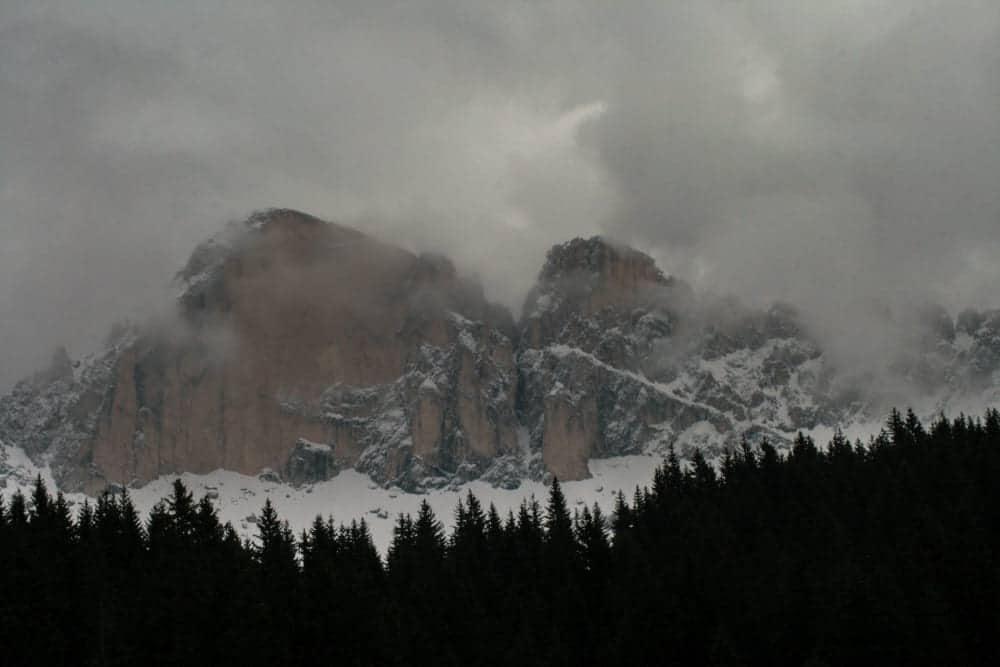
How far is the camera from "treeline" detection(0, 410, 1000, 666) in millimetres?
81688

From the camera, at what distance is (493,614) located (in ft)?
353

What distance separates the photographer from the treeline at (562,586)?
81.7 m

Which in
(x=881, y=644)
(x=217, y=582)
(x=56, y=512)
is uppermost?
(x=56, y=512)

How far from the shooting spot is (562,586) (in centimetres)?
11050

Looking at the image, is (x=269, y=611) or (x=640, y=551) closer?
(x=269, y=611)

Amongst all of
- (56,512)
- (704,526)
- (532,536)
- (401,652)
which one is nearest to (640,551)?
(704,526)

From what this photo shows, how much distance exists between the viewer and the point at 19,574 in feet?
268

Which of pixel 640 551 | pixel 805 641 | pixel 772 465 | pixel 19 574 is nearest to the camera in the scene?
pixel 19 574

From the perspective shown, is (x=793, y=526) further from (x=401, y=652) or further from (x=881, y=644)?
(x=401, y=652)

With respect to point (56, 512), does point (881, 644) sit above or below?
below

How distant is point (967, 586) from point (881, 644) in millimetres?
10897

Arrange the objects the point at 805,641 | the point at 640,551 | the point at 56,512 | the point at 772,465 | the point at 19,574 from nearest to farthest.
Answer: the point at 19,574 → the point at 805,641 → the point at 56,512 → the point at 640,551 → the point at 772,465

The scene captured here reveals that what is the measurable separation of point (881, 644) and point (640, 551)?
2874 centimetres

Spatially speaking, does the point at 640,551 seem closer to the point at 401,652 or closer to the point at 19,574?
the point at 401,652
